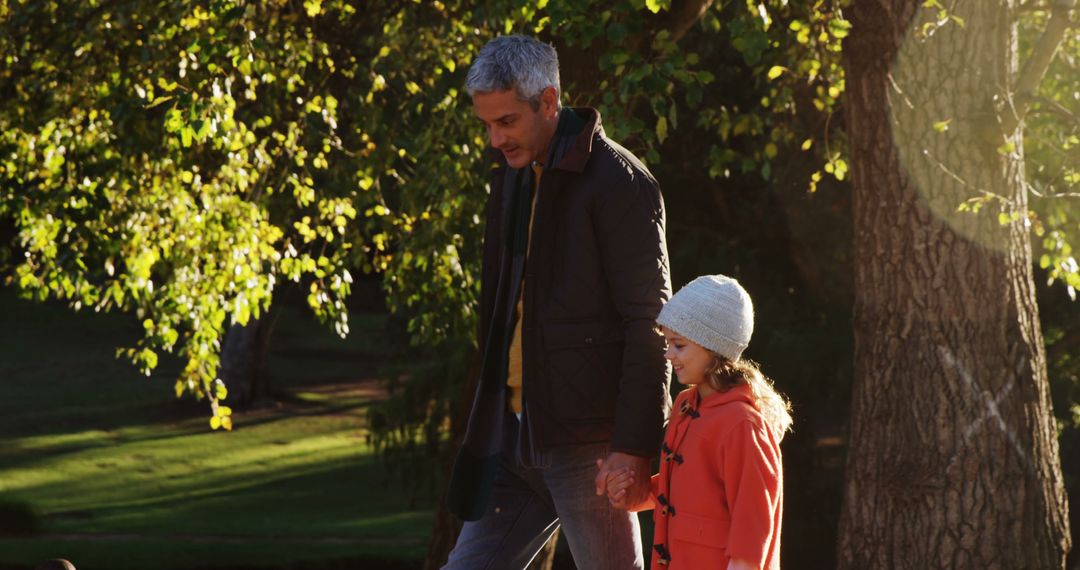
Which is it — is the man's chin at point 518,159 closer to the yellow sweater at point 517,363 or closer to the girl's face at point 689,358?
the yellow sweater at point 517,363

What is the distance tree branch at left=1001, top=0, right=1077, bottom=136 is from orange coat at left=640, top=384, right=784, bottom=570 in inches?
120

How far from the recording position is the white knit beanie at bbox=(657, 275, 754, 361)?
3.54 metres

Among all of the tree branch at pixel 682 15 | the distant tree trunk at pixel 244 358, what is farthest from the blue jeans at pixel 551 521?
the distant tree trunk at pixel 244 358

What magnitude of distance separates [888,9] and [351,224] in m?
4.79

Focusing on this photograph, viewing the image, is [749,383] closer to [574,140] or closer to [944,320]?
[574,140]

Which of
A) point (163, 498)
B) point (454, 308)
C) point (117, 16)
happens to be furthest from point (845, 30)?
point (163, 498)

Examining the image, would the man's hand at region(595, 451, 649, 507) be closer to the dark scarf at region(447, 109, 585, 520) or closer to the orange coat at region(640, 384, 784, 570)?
the orange coat at region(640, 384, 784, 570)

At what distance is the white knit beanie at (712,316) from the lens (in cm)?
354

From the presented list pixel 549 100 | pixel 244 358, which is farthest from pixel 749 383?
pixel 244 358

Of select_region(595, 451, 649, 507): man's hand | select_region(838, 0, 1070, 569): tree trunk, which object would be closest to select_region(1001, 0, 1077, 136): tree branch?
select_region(838, 0, 1070, 569): tree trunk

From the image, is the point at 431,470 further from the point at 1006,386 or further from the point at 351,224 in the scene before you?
the point at 1006,386

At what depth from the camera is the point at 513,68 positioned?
356cm

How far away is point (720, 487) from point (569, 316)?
562mm

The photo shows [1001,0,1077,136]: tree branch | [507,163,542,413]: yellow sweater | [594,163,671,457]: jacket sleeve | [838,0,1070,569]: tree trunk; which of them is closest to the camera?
[594,163,671,457]: jacket sleeve
